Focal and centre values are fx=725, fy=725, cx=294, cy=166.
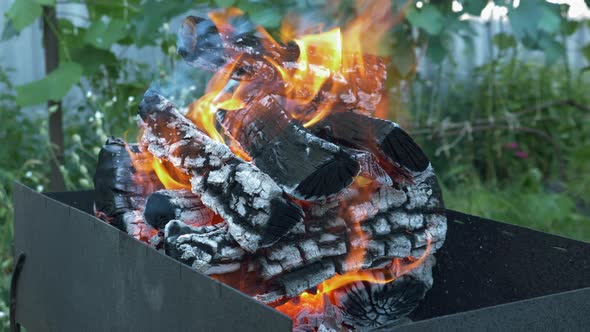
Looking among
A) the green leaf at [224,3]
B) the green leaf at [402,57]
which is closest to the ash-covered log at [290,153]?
the green leaf at [224,3]

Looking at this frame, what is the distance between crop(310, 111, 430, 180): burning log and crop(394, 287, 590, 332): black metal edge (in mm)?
422

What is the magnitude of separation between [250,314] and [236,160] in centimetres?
46

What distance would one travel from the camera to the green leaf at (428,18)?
2.48 metres

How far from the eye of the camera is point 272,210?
133 cm

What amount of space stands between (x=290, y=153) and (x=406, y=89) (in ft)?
9.30

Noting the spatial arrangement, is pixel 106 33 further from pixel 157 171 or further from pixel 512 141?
pixel 512 141

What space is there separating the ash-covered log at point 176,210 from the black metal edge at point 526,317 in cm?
66

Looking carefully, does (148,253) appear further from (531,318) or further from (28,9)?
(28,9)

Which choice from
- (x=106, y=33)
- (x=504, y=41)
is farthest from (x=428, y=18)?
(x=504, y=41)

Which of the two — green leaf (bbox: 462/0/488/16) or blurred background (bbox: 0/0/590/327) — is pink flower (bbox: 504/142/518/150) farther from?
green leaf (bbox: 462/0/488/16)

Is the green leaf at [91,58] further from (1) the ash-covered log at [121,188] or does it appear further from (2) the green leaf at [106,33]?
(1) the ash-covered log at [121,188]

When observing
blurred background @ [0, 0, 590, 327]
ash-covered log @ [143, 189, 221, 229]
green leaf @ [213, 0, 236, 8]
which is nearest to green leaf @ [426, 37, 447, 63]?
blurred background @ [0, 0, 590, 327]

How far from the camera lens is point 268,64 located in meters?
1.71

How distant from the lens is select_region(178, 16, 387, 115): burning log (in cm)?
171
